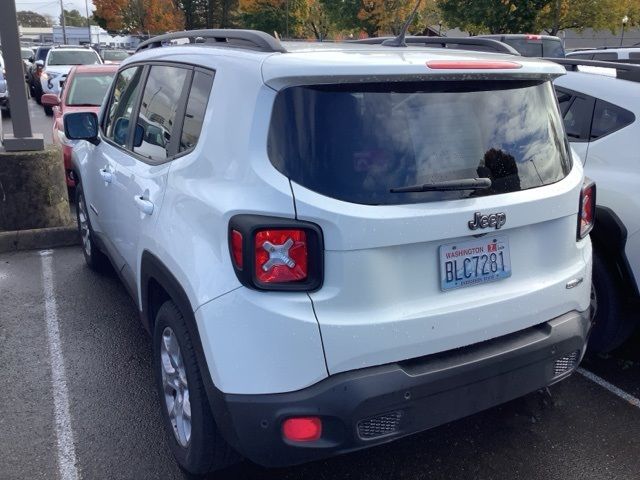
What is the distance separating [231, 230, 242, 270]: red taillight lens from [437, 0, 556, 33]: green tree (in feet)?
93.8

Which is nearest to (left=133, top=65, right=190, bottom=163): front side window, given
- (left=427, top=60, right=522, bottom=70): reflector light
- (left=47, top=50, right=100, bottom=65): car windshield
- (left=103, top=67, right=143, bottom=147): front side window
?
(left=103, top=67, right=143, bottom=147): front side window

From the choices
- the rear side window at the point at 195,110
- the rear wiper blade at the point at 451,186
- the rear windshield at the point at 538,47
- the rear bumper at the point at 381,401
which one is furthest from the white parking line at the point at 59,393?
the rear windshield at the point at 538,47

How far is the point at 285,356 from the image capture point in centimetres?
227

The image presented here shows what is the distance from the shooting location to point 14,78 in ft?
21.1

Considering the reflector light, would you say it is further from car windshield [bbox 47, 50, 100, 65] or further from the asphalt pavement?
car windshield [bbox 47, 50, 100, 65]

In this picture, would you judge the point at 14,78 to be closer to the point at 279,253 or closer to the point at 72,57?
the point at 279,253

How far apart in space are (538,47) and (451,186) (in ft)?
40.3

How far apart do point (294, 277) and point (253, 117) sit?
23.9 inches

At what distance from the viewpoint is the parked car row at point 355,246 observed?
7.48 feet

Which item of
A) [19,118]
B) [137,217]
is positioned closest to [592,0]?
[19,118]

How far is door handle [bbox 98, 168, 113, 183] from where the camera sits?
160 inches

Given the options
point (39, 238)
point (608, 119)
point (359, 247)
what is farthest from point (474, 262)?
point (39, 238)

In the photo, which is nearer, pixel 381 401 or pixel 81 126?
pixel 381 401

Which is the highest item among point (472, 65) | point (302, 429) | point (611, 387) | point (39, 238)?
point (472, 65)
